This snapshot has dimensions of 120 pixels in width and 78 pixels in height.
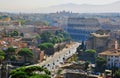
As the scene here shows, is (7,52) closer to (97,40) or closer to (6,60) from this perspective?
(6,60)

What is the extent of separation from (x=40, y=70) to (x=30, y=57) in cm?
1102

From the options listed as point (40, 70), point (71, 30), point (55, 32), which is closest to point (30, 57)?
point (40, 70)

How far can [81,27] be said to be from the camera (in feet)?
208

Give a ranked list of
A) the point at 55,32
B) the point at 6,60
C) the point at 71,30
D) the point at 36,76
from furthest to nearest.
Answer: the point at 71,30, the point at 55,32, the point at 6,60, the point at 36,76

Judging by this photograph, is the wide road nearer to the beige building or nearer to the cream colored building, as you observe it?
the beige building

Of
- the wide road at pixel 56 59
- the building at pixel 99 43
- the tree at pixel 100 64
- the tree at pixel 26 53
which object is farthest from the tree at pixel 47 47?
the tree at pixel 100 64

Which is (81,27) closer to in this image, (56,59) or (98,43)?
(98,43)

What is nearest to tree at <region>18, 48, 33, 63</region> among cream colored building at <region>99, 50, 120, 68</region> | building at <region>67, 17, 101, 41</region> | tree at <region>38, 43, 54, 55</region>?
tree at <region>38, 43, 54, 55</region>

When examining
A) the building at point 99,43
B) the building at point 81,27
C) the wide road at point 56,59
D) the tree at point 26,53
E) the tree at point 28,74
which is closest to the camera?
the tree at point 28,74

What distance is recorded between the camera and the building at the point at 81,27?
193ft

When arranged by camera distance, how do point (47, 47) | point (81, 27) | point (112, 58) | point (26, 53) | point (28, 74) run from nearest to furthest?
point (28, 74) → point (112, 58) → point (26, 53) → point (47, 47) → point (81, 27)

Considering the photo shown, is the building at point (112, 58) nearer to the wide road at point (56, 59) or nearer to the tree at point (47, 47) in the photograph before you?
the wide road at point (56, 59)

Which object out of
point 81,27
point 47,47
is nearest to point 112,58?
point 47,47

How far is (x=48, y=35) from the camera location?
43.3 metres
